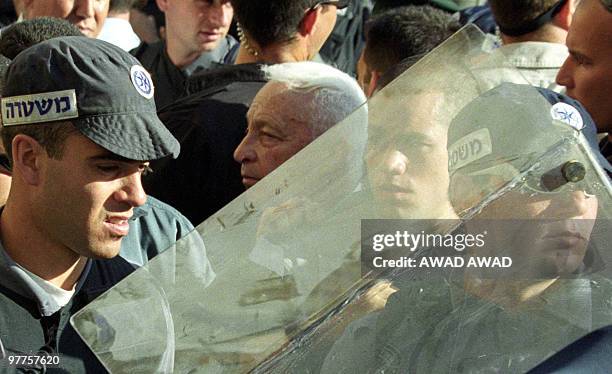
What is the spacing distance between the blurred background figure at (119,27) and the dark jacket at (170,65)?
22 centimetres

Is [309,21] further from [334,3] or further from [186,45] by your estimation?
[186,45]

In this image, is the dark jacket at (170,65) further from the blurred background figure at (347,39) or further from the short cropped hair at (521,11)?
the short cropped hair at (521,11)

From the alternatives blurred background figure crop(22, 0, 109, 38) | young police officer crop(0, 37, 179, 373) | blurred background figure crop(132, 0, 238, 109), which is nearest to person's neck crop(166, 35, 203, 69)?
blurred background figure crop(132, 0, 238, 109)

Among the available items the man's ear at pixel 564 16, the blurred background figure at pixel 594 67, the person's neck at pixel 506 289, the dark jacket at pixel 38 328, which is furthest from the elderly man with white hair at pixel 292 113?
the person's neck at pixel 506 289

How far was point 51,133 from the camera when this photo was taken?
7.91ft

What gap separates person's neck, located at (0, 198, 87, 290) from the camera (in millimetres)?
2424

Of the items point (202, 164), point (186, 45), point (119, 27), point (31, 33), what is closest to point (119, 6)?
point (119, 27)

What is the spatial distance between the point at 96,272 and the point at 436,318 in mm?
1119

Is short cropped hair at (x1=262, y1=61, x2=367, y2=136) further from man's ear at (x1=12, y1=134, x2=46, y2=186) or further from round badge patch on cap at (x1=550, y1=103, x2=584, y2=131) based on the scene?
round badge patch on cap at (x1=550, y1=103, x2=584, y2=131)

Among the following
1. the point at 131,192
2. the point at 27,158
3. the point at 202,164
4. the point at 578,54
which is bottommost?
the point at 202,164

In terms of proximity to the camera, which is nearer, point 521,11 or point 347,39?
point 521,11

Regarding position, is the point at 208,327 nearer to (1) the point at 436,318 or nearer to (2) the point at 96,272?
(1) the point at 436,318

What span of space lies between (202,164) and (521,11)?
123 centimetres

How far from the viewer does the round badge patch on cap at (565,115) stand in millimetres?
1603
